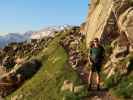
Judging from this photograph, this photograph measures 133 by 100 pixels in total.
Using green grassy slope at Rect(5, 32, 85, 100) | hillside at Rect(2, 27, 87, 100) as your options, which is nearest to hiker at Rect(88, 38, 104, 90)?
hillside at Rect(2, 27, 87, 100)

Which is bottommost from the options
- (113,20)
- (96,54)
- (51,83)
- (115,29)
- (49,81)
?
(51,83)

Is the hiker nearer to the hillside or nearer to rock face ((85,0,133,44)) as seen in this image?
the hillside

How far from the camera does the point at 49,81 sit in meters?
34.4

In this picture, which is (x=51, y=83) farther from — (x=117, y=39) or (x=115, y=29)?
(x=115, y=29)

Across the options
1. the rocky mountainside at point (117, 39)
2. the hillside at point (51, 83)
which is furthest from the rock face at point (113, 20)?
the hillside at point (51, 83)

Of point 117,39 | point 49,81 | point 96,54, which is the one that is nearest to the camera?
point 96,54

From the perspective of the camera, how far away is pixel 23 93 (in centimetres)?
3459

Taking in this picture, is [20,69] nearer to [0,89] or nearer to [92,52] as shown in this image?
[0,89]

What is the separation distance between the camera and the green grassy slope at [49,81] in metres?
32.0

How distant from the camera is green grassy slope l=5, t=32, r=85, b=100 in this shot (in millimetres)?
32031

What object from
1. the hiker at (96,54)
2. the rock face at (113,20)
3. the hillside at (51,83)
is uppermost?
the rock face at (113,20)

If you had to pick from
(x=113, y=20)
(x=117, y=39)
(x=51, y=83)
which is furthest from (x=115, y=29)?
(x=51, y=83)

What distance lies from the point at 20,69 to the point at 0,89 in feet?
9.16

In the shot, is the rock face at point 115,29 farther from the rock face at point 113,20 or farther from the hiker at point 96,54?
the hiker at point 96,54
